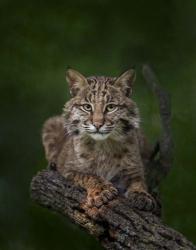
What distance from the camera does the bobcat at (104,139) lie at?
29.6ft

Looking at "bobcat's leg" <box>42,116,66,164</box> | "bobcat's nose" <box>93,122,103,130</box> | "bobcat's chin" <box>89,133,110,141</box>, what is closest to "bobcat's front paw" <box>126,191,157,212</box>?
"bobcat's chin" <box>89,133,110,141</box>

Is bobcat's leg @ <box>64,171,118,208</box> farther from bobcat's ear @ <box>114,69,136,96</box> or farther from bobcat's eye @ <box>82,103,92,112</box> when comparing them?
bobcat's ear @ <box>114,69,136,96</box>

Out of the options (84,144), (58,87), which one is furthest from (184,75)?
(84,144)

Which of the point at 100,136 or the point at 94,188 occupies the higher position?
the point at 100,136

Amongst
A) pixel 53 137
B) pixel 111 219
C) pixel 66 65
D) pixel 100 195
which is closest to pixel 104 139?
pixel 100 195

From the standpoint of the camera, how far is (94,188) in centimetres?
895

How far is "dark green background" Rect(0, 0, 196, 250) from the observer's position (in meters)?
13.3

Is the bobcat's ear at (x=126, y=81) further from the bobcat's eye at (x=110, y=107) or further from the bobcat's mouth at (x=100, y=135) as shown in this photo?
the bobcat's mouth at (x=100, y=135)

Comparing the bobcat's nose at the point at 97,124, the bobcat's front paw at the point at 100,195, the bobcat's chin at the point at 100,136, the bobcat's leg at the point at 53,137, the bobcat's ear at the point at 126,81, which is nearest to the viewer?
the bobcat's front paw at the point at 100,195

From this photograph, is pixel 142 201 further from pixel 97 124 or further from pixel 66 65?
pixel 66 65

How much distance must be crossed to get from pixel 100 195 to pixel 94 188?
257 millimetres

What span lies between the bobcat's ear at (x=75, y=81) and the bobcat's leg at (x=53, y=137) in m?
1.35

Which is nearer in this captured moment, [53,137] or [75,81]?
[75,81]

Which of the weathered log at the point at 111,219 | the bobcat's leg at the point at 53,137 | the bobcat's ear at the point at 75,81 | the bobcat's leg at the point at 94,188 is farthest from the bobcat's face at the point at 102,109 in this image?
the bobcat's leg at the point at 53,137
